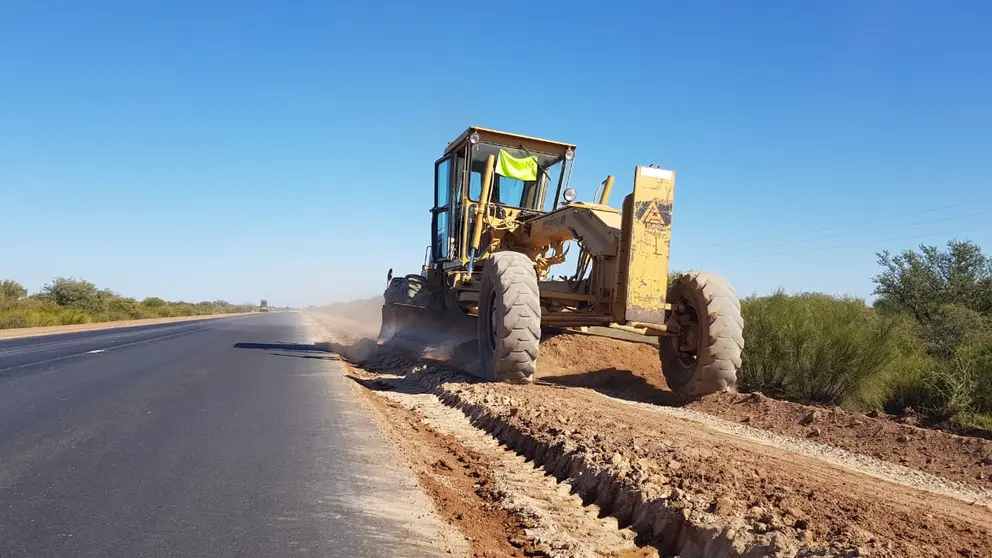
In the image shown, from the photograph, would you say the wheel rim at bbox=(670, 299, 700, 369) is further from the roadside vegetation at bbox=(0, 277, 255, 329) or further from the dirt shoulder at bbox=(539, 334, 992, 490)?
the roadside vegetation at bbox=(0, 277, 255, 329)

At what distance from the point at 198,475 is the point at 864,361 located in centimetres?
770

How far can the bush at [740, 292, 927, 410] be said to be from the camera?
8.80 meters

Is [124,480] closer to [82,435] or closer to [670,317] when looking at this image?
[82,435]

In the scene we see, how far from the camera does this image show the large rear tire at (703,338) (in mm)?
8359

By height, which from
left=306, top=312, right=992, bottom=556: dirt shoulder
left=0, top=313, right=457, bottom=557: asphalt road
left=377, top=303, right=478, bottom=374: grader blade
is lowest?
left=0, top=313, right=457, bottom=557: asphalt road

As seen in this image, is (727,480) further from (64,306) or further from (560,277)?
(64,306)

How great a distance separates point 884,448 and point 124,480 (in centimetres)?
606

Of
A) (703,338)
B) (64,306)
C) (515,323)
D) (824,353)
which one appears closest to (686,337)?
(703,338)

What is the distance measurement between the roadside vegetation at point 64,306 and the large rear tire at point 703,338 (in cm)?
3063

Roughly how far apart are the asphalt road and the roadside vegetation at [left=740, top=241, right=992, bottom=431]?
5712 millimetres

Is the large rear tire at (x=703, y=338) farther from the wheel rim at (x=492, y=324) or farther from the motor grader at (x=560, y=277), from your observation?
the wheel rim at (x=492, y=324)

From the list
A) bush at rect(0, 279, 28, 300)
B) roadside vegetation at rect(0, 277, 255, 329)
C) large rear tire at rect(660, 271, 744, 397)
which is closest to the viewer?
large rear tire at rect(660, 271, 744, 397)

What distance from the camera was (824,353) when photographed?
9.13 meters

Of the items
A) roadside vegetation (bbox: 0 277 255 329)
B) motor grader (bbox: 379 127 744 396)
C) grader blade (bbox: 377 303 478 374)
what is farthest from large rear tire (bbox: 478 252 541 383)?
Answer: roadside vegetation (bbox: 0 277 255 329)
